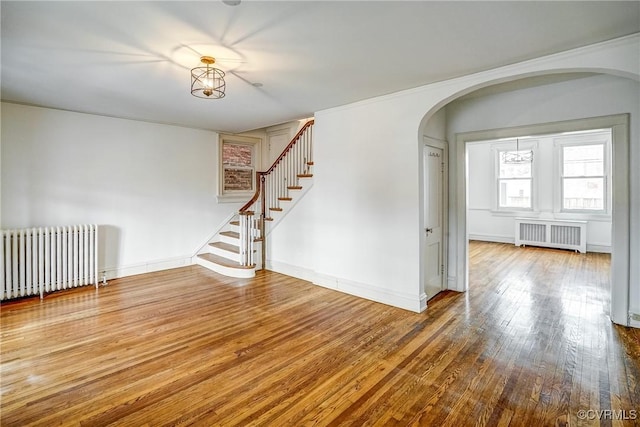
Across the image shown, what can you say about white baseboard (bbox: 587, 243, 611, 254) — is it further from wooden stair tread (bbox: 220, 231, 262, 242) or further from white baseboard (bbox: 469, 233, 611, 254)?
wooden stair tread (bbox: 220, 231, 262, 242)

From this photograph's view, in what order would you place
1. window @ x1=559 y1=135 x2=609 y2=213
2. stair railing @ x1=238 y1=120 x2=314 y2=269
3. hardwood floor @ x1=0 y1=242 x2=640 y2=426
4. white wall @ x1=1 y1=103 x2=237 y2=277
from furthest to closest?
window @ x1=559 y1=135 x2=609 y2=213 → stair railing @ x1=238 y1=120 x2=314 y2=269 → white wall @ x1=1 y1=103 x2=237 y2=277 → hardwood floor @ x1=0 y1=242 x2=640 y2=426

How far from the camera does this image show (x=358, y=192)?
4367mm

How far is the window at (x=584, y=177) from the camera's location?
7.20 meters

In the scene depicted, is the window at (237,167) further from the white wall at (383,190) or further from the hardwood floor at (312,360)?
the hardwood floor at (312,360)

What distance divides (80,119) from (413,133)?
5.08 m

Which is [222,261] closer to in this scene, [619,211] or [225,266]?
[225,266]

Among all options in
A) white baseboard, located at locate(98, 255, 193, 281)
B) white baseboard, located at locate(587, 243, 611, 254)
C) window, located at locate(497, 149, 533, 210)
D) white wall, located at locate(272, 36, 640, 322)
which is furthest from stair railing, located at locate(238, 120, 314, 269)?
white baseboard, located at locate(587, 243, 611, 254)

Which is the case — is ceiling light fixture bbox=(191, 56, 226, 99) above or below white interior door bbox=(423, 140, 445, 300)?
above

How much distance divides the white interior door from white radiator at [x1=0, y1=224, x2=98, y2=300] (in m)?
4.96

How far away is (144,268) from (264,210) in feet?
7.93

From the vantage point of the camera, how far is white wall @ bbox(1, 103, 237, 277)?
4.39m

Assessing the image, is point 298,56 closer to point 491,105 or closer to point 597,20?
point 597,20

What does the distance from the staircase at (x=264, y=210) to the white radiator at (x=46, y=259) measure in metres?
1.90

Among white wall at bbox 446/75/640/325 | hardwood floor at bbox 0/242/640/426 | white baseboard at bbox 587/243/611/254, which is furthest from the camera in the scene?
white baseboard at bbox 587/243/611/254
